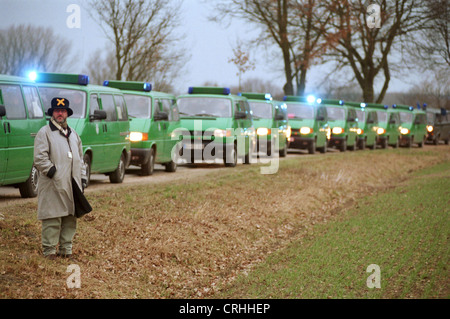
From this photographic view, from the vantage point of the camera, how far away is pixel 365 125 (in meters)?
40.4

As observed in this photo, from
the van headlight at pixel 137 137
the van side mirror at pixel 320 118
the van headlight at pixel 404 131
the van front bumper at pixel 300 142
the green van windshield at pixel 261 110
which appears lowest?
the van headlight at pixel 404 131

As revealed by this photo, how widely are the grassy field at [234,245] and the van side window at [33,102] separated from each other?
1.75m

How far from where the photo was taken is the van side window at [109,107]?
656 inches

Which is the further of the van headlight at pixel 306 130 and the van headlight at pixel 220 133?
the van headlight at pixel 306 130

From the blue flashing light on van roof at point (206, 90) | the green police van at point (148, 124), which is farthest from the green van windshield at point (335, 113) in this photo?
the green police van at point (148, 124)

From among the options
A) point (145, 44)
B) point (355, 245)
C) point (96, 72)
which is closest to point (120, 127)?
point (355, 245)

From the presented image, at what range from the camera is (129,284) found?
9.69 metres

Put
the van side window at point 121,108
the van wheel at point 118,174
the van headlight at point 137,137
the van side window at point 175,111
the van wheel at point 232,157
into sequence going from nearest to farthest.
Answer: the van side window at point 121,108 → the van wheel at point 118,174 → the van headlight at point 137,137 → the van side window at point 175,111 → the van wheel at point 232,157

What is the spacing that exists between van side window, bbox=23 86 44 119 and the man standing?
4433 mm

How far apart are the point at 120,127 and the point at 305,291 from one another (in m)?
8.99

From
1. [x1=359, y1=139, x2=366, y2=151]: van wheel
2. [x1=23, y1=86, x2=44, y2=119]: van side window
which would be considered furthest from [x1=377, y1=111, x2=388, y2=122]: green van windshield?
[x1=23, y1=86, x2=44, y2=119]: van side window

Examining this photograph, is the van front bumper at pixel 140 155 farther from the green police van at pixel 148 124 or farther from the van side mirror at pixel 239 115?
the van side mirror at pixel 239 115

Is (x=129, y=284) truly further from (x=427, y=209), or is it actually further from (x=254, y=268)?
(x=427, y=209)

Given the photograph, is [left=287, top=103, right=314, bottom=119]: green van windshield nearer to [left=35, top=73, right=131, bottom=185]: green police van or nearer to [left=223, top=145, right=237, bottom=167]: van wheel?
[left=223, top=145, right=237, bottom=167]: van wheel
